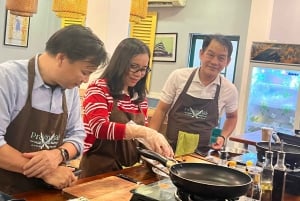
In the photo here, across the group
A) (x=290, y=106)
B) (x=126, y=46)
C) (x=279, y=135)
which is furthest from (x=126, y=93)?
(x=290, y=106)

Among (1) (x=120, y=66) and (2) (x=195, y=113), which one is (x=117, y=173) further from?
(2) (x=195, y=113)

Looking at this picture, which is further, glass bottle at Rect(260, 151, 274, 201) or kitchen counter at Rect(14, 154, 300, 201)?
glass bottle at Rect(260, 151, 274, 201)

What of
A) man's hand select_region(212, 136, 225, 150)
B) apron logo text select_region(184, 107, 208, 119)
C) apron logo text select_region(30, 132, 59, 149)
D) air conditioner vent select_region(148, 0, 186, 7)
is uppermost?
air conditioner vent select_region(148, 0, 186, 7)

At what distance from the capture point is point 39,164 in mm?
1371

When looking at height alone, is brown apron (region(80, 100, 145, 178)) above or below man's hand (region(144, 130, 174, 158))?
below

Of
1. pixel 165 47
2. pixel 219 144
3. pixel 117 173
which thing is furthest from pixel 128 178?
pixel 165 47

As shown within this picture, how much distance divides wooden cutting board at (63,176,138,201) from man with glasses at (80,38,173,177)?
35cm

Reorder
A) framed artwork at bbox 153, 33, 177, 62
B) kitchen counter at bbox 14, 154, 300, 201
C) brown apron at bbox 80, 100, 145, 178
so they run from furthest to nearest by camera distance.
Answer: framed artwork at bbox 153, 33, 177, 62 < brown apron at bbox 80, 100, 145, 178 < kitchen counter at bbox 14, 154, 300, 201

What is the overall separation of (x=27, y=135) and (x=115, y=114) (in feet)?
1.91

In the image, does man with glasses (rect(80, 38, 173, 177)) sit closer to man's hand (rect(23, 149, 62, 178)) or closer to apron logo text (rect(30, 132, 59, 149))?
apron logo text (rect(30, 132, 59, 149))

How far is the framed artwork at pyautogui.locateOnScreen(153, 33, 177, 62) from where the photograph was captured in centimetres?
559

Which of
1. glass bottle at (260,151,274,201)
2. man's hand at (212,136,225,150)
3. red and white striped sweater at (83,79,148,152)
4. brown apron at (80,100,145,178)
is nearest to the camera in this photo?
glass bottle at (260,151,274,201)

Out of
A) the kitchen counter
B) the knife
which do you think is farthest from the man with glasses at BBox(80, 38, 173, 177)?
the knife

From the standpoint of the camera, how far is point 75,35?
1434 mm
